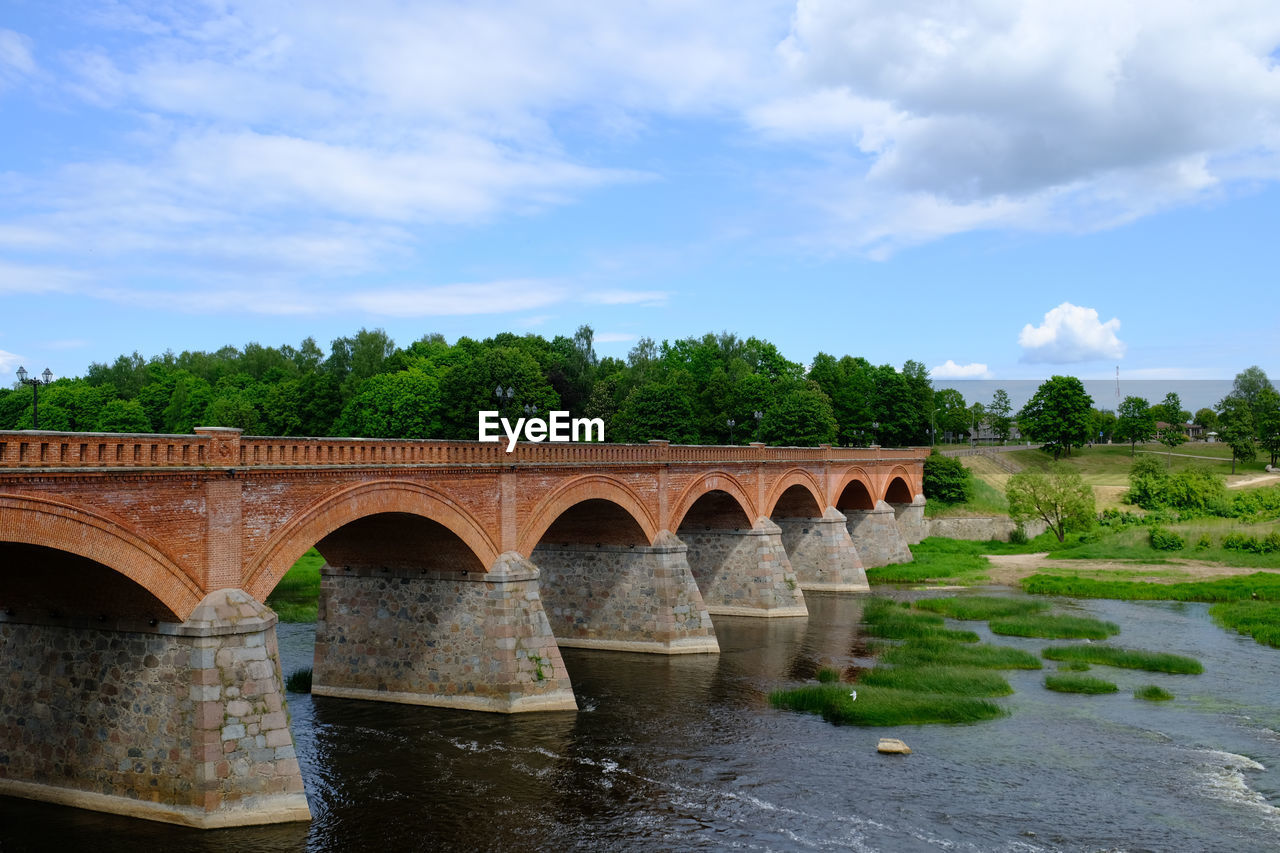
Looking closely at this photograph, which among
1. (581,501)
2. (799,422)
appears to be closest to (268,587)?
(581,501)

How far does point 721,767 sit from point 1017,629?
23.7m

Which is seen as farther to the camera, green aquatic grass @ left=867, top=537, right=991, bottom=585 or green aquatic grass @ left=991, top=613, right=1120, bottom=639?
green aquatic grass @ left=867, top=537, right=991, bottom=585

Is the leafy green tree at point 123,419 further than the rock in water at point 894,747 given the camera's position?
Yes

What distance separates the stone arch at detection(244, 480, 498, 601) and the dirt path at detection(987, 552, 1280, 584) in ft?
138

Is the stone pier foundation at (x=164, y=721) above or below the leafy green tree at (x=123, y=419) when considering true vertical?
below

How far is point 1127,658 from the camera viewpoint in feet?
125

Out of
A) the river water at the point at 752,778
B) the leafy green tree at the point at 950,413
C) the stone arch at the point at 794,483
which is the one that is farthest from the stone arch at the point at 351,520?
the leafy green tree at the point at 950,413

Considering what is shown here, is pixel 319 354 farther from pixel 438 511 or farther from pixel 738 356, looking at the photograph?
pixel 438 511

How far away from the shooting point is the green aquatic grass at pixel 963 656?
1481 inches

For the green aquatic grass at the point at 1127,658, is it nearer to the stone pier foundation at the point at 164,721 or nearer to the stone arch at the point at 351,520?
the stone arch at the point at 351,520

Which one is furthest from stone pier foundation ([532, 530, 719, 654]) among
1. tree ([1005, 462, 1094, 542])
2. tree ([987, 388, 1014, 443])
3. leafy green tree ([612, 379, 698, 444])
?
tree ([987, 388, 1014, 443])

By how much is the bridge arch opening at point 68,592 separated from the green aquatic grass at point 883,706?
19.3 metres

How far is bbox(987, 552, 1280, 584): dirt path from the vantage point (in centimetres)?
5891

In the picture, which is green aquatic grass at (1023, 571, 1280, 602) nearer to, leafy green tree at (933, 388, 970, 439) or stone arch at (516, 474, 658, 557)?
stone arch at (516, 474, 658, 557)
